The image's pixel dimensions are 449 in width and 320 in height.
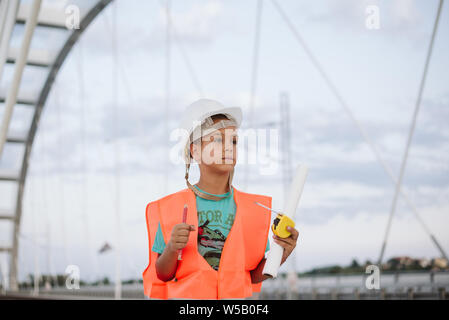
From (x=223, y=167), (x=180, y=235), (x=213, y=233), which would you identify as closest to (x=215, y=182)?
(x=223, y=167)

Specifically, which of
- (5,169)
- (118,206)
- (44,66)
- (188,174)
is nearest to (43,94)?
(44,66)

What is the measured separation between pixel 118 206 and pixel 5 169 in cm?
1782

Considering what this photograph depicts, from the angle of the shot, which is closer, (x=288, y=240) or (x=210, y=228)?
(x=288, y=240)

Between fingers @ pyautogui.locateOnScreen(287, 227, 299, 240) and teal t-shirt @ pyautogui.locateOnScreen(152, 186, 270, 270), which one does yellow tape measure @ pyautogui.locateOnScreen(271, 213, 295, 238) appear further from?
teal t-shirt @ pyautogui.locateOnScreen(152, 186, 270, 270)

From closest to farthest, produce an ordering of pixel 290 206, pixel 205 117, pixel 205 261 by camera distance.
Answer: pixel 290 206
pixel 205 261
pixel 205 117

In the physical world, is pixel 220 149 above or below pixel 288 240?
above

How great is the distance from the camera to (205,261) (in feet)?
5.35

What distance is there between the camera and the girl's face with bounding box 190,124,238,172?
5.76ft

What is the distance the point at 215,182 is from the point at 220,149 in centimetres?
11

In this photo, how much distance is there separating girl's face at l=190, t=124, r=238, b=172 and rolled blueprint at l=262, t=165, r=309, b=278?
1.04 feet

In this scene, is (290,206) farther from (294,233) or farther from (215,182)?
(215,182)

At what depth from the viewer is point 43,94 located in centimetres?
2112
